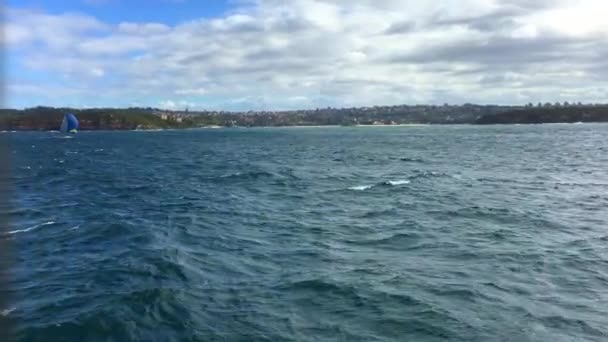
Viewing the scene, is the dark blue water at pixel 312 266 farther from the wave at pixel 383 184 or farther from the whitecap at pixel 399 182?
the whitecap at pixel 399 182

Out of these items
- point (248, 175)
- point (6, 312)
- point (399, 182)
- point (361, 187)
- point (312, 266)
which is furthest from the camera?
point (248, 175)

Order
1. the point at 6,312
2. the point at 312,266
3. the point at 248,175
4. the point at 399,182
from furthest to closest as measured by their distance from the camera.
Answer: the point at 248,175 < the point at 399,182 < the point at 312,266 < the point at 6,312

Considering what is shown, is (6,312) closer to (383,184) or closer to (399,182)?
(383,184)

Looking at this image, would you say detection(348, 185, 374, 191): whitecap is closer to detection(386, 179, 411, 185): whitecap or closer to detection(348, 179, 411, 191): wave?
detection(348, 179, 411, 191): wave

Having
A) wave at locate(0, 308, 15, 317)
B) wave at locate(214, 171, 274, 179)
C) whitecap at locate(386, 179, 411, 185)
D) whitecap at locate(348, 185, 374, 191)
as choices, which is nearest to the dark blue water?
wave at locate(0, 308, 15, 317)

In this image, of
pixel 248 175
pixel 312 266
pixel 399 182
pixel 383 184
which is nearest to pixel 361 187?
pixel 383 184

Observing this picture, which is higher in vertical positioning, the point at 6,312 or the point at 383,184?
the point at 6,312

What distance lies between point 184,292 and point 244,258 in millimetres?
4580

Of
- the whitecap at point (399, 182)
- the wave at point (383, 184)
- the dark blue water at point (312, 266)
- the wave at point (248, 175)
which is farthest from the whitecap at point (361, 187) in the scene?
the wave at point (248, 175)

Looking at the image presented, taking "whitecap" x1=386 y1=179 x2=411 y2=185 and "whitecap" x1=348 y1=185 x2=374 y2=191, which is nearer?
"whitecap" x1=348 y1=185 x2=374 y2=191

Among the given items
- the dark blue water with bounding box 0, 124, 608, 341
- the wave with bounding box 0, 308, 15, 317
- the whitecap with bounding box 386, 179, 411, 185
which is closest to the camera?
the wave with bounding box 0, 308, 15, 317

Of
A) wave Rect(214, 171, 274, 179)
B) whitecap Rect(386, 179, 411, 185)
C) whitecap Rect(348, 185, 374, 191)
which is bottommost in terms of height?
whitecap Rect(348, 185, 374, 191)

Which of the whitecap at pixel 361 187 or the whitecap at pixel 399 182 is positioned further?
the whitecap at pixel 399 182

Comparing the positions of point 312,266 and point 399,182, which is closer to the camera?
point 312,266
